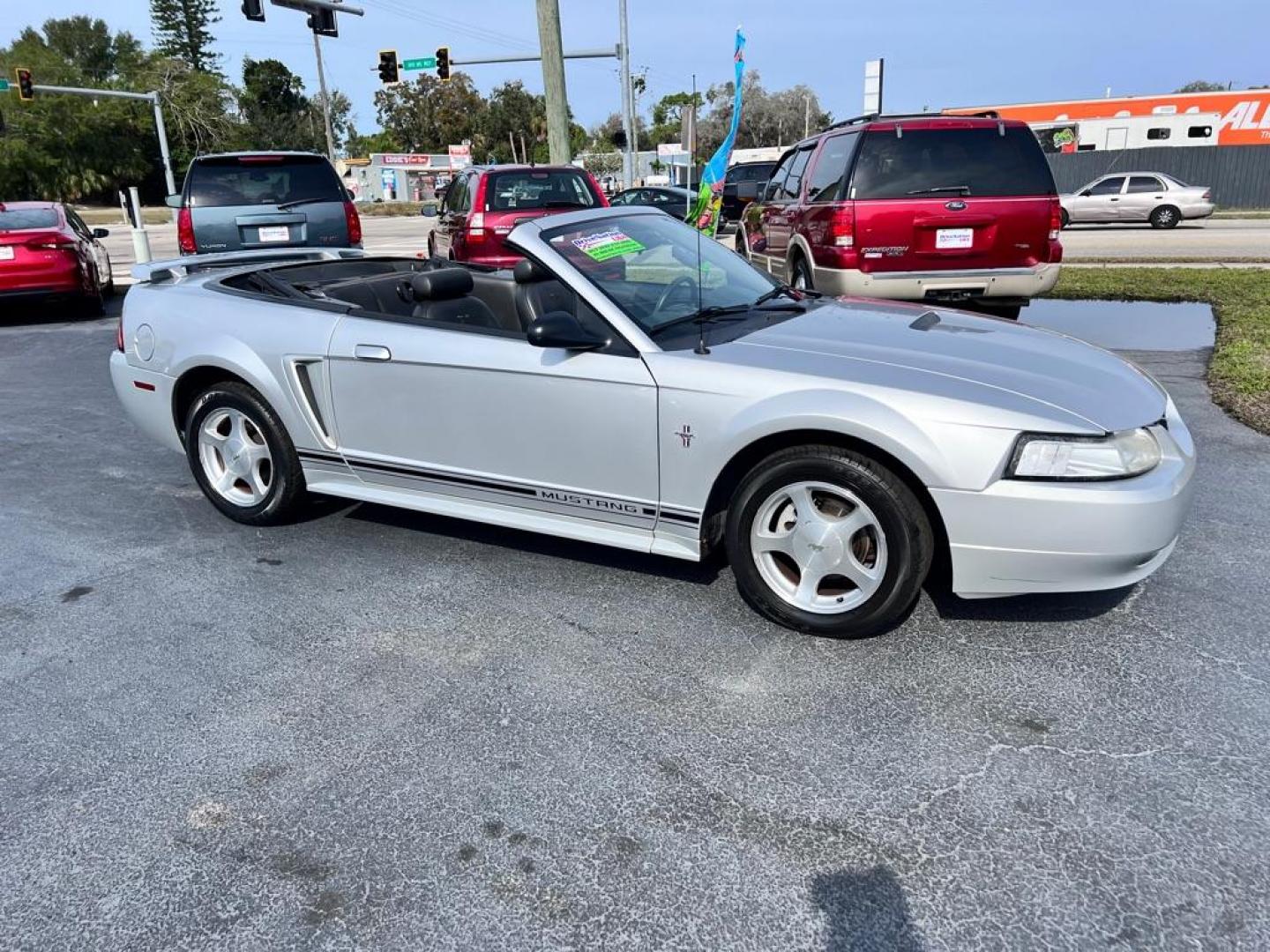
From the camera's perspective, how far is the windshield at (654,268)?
12.6 ft

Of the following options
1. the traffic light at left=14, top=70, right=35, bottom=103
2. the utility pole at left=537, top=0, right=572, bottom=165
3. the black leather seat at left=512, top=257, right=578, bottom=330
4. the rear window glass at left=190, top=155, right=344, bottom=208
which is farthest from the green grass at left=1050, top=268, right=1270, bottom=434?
the traffic light at left=14, top=70, right=35, bottom=103

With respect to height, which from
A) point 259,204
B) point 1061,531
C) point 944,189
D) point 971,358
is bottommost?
point 1061,531

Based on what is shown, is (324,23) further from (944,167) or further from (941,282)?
(941,282)

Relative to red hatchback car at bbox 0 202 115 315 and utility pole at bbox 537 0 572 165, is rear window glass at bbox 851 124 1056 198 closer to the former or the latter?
utility pole at bbox 537 0 572 165

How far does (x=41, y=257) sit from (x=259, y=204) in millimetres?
2915

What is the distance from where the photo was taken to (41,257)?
11.5 m

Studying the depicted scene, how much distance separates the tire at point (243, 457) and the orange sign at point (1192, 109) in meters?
39.3

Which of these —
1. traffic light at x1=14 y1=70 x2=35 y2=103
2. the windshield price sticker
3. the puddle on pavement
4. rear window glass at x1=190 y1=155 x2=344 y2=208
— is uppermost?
traffic light at x1=14 y1=70 x2=35 y2=103

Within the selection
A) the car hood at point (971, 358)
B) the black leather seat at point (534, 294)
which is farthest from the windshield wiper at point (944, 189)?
the black leather seat at point (534, 294)

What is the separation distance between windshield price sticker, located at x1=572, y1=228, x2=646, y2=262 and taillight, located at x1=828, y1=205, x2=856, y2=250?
11.9 feet

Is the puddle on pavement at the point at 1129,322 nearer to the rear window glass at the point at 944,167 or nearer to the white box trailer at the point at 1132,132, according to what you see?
the rear window glass at the point at 944,167

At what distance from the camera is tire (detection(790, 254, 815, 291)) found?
813 cm

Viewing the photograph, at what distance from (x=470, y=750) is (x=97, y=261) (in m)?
13.1

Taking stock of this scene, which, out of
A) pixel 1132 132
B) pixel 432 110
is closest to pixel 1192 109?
pixel 1132 132
